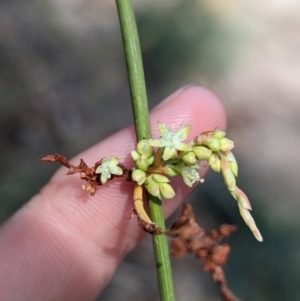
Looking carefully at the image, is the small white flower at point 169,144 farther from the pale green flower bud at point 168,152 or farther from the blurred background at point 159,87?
the blurred background at point 159,87

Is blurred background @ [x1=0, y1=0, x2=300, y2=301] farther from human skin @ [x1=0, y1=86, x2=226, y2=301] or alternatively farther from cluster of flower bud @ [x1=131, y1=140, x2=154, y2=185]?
cluster of flower bud @ [x1=131, y1=140, x2=154, y2=185]

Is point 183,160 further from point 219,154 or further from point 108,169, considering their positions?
point 108,169

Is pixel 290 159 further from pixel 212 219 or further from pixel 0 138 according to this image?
pixel 0 138

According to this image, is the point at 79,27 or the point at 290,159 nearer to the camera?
the point at 290,159

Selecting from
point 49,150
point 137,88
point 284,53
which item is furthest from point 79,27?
point 137,88

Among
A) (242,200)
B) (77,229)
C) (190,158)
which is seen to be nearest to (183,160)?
(190,158)
